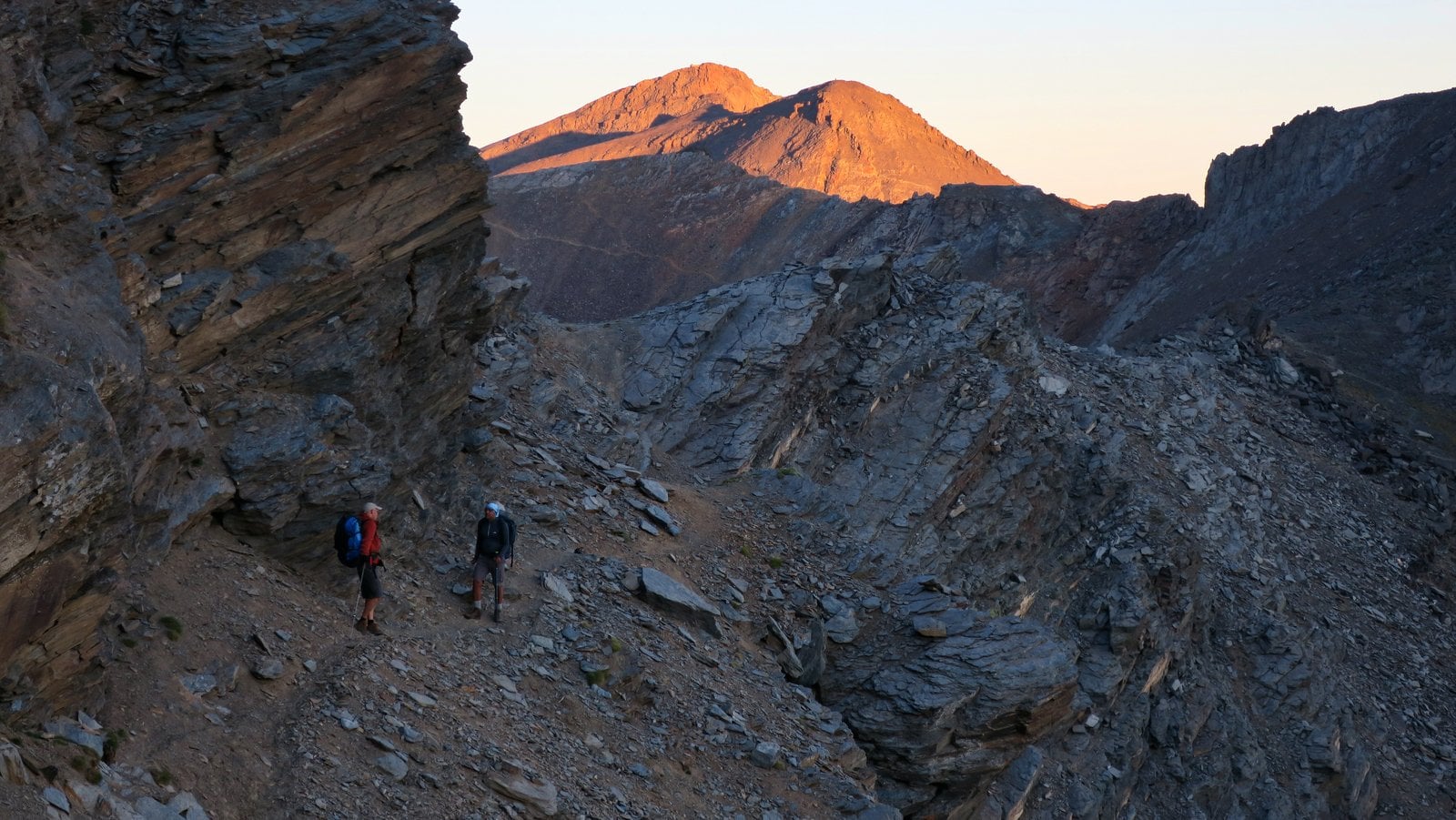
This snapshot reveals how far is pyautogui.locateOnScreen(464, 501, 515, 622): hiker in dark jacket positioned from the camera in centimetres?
1549

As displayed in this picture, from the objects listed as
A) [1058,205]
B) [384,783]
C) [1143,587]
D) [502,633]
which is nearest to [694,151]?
[1058,205]

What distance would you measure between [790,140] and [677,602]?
7468 cm

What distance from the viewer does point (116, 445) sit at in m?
10.0

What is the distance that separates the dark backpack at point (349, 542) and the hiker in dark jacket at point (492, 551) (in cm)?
193

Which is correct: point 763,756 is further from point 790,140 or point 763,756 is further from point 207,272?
point 790,140

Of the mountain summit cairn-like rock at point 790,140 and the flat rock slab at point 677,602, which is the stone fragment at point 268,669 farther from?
the mountain summit cairn-like rock at point 790,140

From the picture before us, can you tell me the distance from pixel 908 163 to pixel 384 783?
3319 inches

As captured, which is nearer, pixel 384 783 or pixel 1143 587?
pixel 384 783

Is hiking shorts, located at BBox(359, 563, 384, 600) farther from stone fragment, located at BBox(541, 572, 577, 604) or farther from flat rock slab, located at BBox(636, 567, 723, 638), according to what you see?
flat rock slab, located at BBox(636, 567, 723, 638)

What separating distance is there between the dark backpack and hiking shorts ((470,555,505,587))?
7.18 feet

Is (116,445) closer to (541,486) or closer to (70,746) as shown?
(70,746)

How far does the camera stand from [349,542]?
13828 mm

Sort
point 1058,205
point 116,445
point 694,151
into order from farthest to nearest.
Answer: point 694,151, point 1058,205, point 116,445

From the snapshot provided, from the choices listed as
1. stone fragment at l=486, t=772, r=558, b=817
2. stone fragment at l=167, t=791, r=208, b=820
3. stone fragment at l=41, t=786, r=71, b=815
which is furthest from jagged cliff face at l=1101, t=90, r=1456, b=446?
stone fragment at l=41, t=786, r=71, b=815
